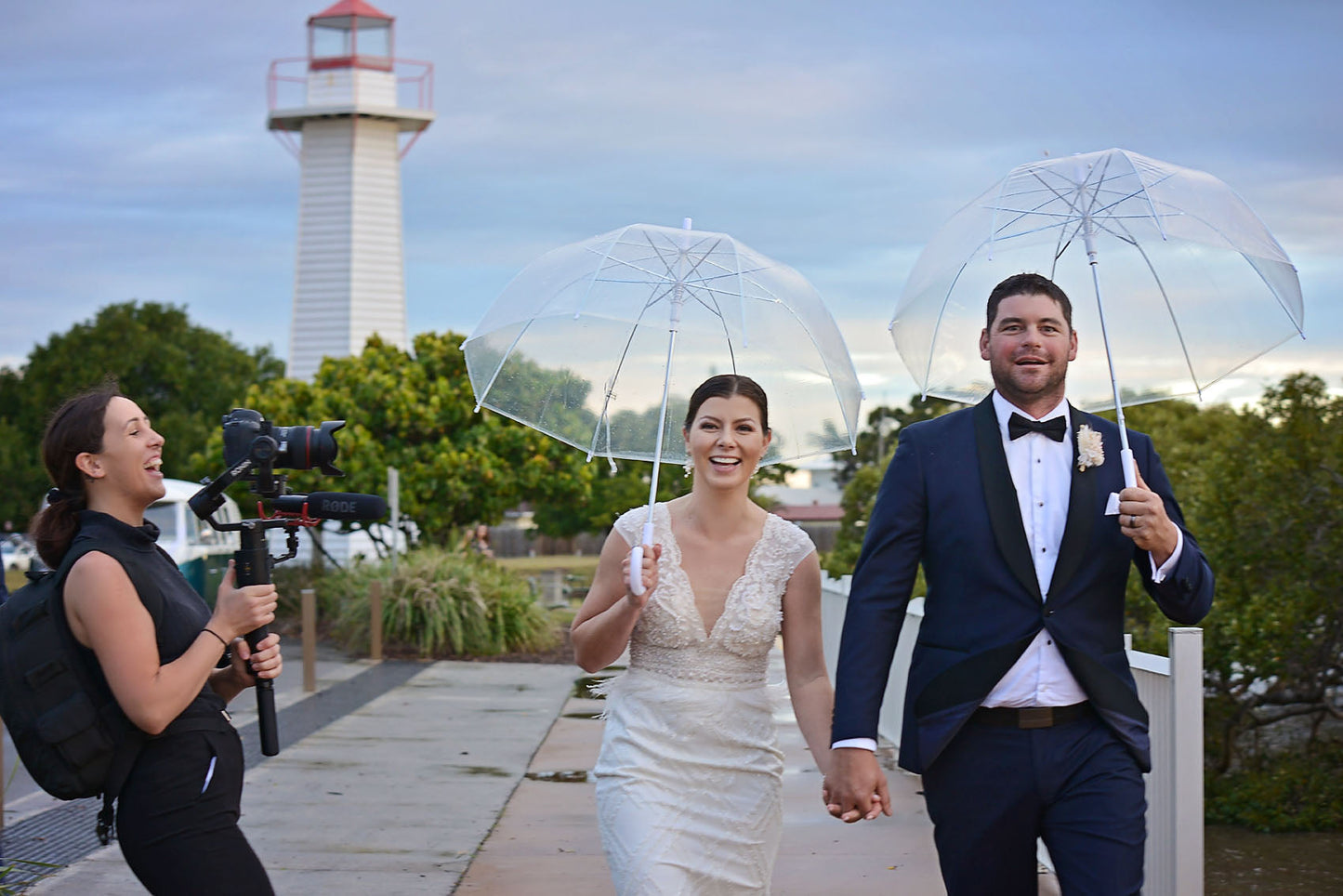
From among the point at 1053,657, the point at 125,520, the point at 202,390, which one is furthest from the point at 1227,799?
the point at 202,390

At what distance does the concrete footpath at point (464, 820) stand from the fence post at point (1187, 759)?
155 centimetres

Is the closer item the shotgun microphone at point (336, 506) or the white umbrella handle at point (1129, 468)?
the shotgun microphone at point (336, 506)

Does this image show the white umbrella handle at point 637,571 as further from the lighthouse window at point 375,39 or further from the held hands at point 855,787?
the lighthouse window at point 375,39

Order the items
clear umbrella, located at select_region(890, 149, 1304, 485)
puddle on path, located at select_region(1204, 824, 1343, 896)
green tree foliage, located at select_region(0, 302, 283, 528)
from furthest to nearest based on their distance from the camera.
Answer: green tree foliage, located at select_region(0, 302, 283, 528)
puddle on path, located at select_region(1204, 824, 1343, 896)
clear umbrella, located at select_region(890, 149, 1304, 485)

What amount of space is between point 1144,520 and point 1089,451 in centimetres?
35

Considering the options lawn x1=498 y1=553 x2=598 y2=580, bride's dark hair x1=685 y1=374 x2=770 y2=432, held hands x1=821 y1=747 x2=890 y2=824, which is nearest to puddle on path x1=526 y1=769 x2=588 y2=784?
bride's dark hair x1=685 y1=374 x2=770 y2=432

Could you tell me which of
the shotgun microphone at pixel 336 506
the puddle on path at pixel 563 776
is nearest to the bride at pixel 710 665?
the shotgun microphone at pixel 336 506

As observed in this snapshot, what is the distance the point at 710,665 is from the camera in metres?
4.63

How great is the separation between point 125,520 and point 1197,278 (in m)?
3.33

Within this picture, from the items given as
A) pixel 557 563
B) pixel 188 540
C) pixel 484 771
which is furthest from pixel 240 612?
pixel 557 563

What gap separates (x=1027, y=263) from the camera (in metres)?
4.66

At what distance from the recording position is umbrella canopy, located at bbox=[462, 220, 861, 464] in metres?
5.14

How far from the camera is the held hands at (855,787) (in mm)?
3918

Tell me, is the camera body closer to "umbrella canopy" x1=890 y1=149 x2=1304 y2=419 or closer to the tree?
"umbrella canopy" x1=890 y1=149 x2=1304 y2=419
